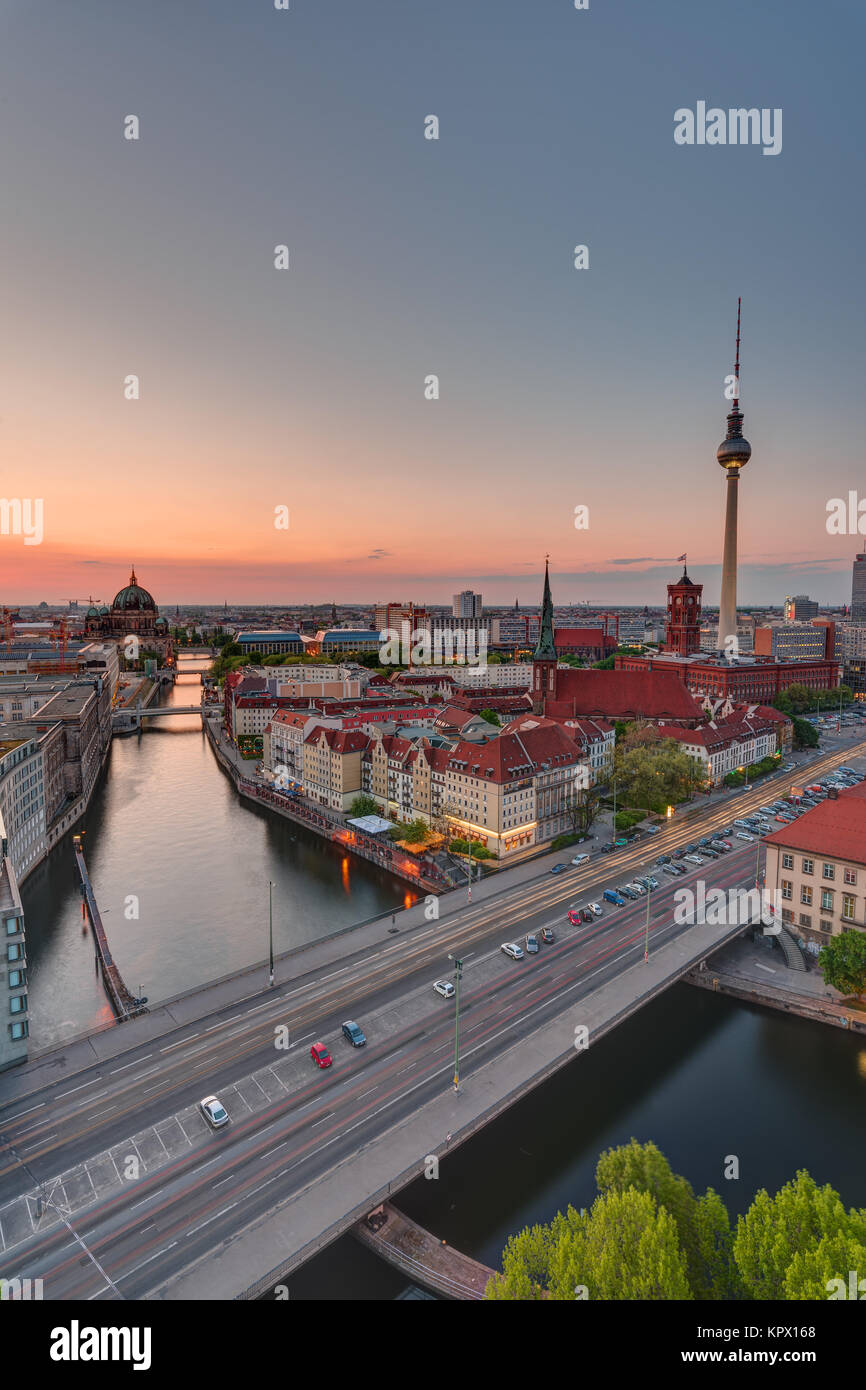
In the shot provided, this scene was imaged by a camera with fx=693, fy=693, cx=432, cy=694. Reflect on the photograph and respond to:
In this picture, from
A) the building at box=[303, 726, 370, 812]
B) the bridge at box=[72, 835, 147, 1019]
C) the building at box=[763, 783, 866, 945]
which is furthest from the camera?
the building at box=[303, 726, 370, 812]

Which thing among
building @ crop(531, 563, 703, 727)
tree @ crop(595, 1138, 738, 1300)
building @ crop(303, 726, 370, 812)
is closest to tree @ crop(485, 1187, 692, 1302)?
tree @ crop(595, 1138, 738, 1300)

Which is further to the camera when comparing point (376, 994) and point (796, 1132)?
point (376, 994)

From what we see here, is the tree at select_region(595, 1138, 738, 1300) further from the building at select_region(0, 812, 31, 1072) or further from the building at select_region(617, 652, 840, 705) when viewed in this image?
the building at select_region(617, 652, 840, 705)

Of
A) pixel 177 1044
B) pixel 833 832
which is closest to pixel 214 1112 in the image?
pixel 177 1044

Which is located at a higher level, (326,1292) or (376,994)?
(376,994)
